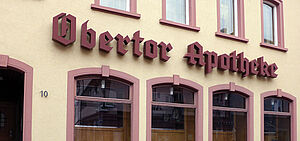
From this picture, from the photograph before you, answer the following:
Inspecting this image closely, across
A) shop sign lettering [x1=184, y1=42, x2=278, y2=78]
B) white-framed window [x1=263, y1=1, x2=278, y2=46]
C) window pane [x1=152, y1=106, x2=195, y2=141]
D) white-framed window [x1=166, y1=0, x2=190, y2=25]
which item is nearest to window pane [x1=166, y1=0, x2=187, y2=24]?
white-framed window [x1=166, y1=0, x2=190, y2=25]

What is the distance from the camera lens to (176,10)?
1273 centimetres

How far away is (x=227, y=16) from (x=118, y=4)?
4.05 meters

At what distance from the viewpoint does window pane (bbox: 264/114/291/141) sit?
14711mm

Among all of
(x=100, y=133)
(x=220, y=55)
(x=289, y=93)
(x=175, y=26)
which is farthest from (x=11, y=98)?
(x=289, y=93)

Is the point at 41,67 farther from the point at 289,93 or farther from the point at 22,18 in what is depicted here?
the point at 289,93

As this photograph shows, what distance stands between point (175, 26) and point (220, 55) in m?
1.61

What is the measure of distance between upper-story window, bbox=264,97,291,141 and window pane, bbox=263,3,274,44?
193cm

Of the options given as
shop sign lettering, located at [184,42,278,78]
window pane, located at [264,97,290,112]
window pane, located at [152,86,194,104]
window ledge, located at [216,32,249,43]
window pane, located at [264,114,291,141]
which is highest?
window ledge, located at [216,32,249,43]

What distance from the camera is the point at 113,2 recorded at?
37.5ft

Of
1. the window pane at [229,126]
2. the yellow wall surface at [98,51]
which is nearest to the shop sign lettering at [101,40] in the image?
the yellow wall surface at [98,51]

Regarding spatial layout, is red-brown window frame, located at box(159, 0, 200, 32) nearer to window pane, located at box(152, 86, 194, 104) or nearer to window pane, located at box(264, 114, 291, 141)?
window pane, located at box(152, 86, 194, 104)

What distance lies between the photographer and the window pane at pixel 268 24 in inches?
604

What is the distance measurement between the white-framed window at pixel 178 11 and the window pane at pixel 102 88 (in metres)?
2.44

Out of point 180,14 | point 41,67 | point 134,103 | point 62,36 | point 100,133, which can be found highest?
point 180,14
